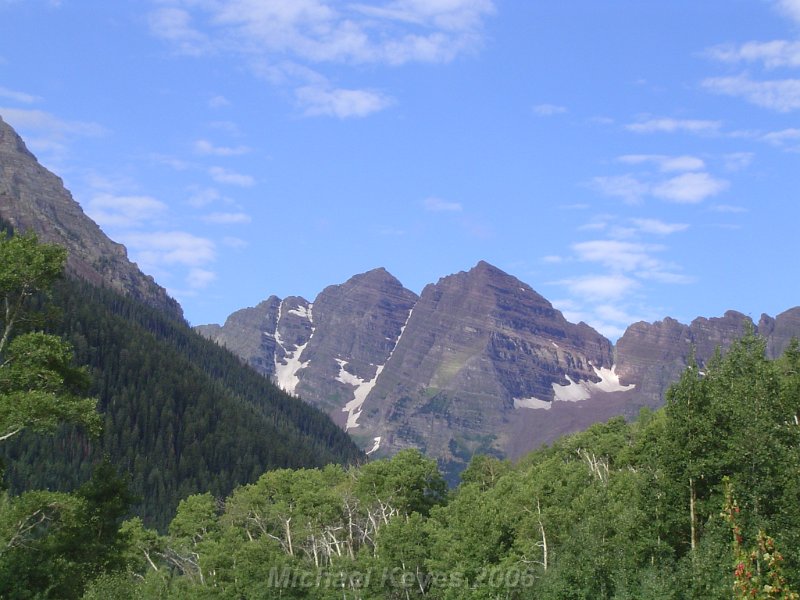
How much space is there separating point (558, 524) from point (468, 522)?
8.19 metres

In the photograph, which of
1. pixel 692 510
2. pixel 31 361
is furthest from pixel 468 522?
pixel 31 361

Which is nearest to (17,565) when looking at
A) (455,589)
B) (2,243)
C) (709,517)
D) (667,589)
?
(2,243)

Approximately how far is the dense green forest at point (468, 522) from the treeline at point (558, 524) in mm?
135

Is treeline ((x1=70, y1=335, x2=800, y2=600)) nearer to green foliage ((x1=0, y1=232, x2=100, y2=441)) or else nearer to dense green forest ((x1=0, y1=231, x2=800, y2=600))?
dense green forest ((x1=0, y1=231, x2=800, y2=600))

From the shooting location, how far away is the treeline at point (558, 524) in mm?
49031

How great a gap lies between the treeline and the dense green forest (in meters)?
0.14

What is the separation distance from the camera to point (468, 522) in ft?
247

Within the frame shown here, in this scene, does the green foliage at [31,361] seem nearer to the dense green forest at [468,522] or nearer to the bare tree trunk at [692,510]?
the dense green forest at [468,522]

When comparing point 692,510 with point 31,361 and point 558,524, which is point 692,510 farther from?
point 31,361

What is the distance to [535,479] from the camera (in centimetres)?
8606

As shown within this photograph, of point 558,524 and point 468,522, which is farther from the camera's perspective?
point 468,522

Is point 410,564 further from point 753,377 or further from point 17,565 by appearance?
point 17,565

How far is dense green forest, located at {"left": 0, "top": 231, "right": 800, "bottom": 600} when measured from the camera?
34188 millimetres

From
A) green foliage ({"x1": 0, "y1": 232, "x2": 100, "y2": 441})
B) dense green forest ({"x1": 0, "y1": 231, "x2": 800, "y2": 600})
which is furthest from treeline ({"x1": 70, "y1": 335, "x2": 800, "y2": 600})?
green foliage ({"x1": 0, "y1": 232, "x2": 100, "y2": 441})
